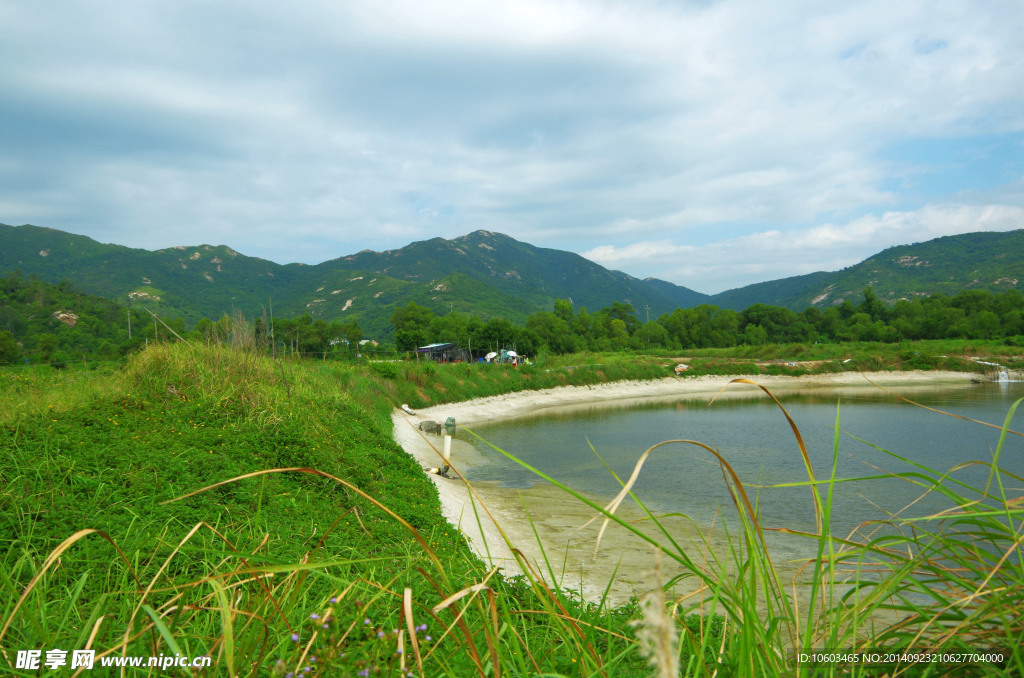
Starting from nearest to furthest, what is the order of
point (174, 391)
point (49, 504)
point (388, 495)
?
point (49, 504)
point (388, 495)
point (174, 391)

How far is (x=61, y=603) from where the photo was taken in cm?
293

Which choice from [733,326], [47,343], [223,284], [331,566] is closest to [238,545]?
[331,566]

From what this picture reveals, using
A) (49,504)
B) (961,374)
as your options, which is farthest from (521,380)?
(961,374)

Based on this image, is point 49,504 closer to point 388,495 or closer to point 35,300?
point 388,495

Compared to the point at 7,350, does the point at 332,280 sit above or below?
above

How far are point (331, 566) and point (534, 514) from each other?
8.26 meters

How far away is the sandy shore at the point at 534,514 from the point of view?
5833mm

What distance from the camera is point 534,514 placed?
10047 mm

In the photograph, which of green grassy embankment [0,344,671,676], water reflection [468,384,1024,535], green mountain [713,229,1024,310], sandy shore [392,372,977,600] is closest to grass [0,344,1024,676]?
green grassy embankment [0,344,671,676]

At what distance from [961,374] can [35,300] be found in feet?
250

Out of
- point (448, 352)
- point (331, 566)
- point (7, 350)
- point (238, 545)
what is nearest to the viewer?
point (331, 566)

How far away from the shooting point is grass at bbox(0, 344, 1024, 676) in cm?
131

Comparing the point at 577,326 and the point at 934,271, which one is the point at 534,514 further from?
the point at 934,271

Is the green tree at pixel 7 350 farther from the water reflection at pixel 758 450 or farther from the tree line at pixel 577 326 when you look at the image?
the water reflection at pixel 758 450
